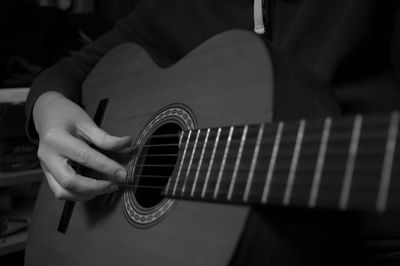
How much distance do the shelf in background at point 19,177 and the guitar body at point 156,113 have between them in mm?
363

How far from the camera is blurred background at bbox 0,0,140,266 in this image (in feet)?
4.25

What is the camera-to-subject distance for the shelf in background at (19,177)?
1.28 meters

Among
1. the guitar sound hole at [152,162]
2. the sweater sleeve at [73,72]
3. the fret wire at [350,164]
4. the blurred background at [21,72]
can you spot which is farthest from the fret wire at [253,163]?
the blurred background at [21,72]

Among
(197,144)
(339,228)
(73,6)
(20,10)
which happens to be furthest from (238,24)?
(73,6)

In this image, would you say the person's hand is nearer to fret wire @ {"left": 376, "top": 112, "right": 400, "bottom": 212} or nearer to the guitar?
the guitar

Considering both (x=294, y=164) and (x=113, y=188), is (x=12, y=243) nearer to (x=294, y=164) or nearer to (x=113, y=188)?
(x=113, y=188)

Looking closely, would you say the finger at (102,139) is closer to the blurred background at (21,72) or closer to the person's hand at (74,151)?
the person's hand at (74,151)

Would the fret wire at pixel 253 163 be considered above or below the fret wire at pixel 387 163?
below

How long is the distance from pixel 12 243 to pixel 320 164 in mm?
1165

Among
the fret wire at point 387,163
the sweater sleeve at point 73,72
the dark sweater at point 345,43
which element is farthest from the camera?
the sweater sleeve at point 73,72

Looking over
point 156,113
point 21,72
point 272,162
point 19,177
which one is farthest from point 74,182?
point 21,72

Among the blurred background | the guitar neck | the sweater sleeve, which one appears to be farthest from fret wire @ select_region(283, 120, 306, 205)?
the blurred background

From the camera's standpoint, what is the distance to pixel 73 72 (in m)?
1.11

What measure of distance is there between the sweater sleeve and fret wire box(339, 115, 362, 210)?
0.78 m
